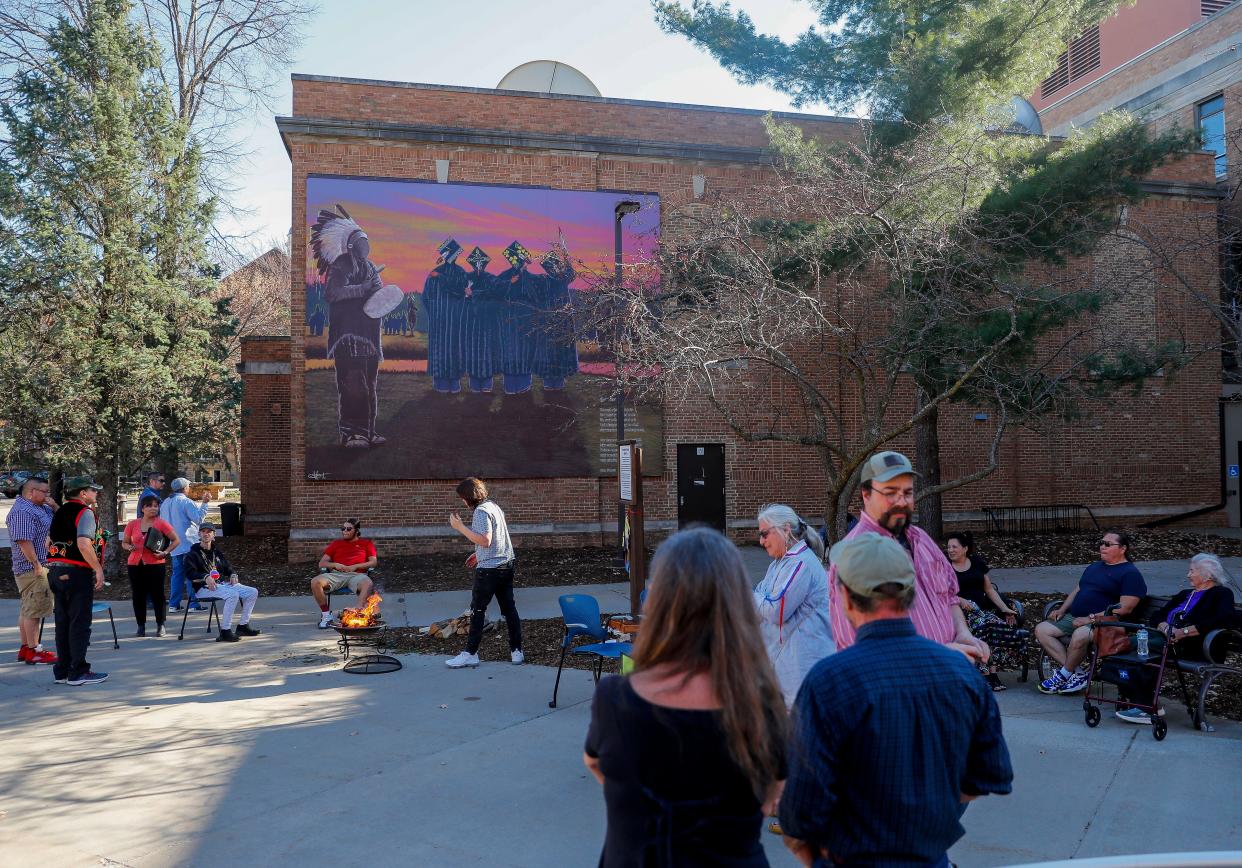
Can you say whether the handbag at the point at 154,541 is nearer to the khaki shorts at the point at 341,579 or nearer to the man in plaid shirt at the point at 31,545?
the man in plaid shirt at the point at 31,545

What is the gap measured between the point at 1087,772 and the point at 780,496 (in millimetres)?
14626

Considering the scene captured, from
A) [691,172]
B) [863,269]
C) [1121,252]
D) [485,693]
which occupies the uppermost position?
[691,172]

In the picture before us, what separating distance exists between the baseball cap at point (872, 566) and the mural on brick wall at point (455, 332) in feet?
48.9

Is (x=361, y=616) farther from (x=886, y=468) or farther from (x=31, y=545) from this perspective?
(x=886, y=468)

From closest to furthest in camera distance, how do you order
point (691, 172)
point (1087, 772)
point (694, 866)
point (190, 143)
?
1. point (694, 866)
2. point (1087, 772)
3. point (190, 143)
4. point (691, 172)

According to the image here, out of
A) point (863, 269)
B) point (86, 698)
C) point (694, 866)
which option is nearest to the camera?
point (694, 866)

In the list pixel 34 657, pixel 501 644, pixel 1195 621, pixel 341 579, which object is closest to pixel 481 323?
pixel 341 579

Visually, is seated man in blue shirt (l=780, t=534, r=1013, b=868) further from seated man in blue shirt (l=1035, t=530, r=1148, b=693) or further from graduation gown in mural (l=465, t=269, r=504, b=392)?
graduation gown in mural (l=465, t=269, r=504, b=392)

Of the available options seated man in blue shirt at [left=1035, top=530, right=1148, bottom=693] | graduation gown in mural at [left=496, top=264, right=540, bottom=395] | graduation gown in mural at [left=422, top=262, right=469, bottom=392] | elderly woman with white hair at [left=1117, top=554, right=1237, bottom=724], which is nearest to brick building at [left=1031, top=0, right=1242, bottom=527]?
graduation gown in mural at [left=496, top=264, right=540, bottom=395]

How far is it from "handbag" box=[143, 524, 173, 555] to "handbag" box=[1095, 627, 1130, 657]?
9338mm

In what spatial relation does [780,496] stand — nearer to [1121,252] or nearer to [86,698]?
[1121,252]

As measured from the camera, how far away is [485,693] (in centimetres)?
766

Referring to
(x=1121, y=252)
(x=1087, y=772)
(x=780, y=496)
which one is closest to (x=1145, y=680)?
(x=1087, y=772)

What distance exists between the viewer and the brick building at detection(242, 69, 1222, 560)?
17.8 meters
